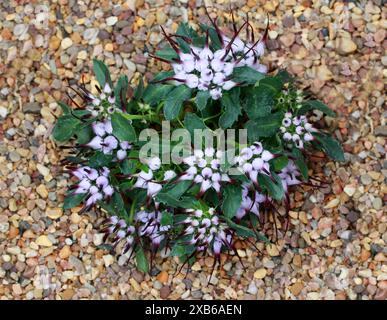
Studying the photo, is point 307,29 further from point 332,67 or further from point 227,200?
point 227,200

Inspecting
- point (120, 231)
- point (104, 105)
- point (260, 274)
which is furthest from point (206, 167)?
→ point (260, 274)

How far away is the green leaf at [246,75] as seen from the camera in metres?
1.61

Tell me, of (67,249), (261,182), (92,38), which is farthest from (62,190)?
(261,182)

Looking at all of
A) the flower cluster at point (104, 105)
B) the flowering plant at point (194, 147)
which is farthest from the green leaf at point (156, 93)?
the flower cluster at point (104, 105)

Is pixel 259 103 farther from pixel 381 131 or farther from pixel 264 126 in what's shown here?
pixel 381 131

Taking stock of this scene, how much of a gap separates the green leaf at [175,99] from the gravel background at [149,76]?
0.50m

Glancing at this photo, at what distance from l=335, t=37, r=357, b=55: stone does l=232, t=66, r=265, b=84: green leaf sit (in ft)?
1.78

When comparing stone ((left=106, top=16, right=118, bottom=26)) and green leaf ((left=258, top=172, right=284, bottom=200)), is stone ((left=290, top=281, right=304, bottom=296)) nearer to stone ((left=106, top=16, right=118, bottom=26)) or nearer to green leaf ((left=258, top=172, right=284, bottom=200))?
green leaf ((left=258, top=172, right=284, bottom=200))

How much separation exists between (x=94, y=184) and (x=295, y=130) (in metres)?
0.55

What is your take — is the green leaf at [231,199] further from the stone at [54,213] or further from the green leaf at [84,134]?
the stone at [54,213]

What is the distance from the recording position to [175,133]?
1744 mm

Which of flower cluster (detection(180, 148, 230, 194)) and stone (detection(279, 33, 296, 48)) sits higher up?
stone (detection(279, 33, 296, 48))

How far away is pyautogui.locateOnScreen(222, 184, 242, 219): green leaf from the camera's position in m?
1.65

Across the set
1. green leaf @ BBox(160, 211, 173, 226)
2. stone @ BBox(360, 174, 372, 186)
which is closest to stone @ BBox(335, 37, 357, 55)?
stone @ BBox(360, 174, 372, 186)
